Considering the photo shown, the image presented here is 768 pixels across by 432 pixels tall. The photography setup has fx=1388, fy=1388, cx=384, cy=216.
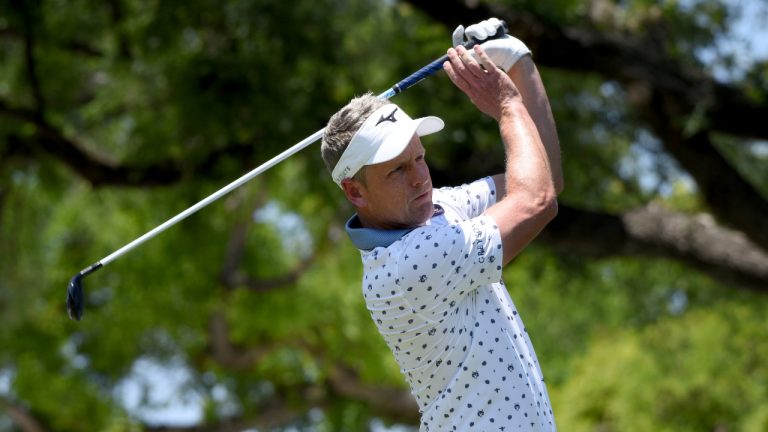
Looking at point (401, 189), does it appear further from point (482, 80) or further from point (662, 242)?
point (662, 242)

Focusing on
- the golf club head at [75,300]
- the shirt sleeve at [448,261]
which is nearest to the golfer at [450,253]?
the shirt sleeve at [448,261]

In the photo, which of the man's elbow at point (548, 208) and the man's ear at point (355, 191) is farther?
the man's ear at point (355, 191)

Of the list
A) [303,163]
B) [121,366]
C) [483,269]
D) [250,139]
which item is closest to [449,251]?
[483,269]

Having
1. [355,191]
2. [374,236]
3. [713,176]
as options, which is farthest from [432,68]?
[713,176]

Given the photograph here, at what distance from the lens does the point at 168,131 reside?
12047 mm

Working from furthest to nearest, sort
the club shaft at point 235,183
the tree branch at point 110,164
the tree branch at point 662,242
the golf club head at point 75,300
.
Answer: the tree branch at point 110,164 < the tree branch at point 662,242 < the golf club head at point 75,300 < the club shaft at point 235,183

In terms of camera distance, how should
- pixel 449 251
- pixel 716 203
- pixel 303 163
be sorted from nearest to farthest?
1. pixel 449 251
2. pixel 716 203
3. pixel 303 163

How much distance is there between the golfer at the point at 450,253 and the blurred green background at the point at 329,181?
18.7 ft

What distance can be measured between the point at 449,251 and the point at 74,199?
53.2 feet

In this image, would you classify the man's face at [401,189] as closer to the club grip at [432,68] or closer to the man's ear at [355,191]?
the man's ear at [355,191]

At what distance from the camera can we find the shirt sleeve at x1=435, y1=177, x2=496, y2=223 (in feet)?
11.9

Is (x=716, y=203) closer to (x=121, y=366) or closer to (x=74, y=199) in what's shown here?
(x=74, y=199)

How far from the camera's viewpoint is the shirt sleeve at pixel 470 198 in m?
3.63

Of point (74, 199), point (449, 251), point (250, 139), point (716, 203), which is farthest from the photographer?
point (74, 199)
